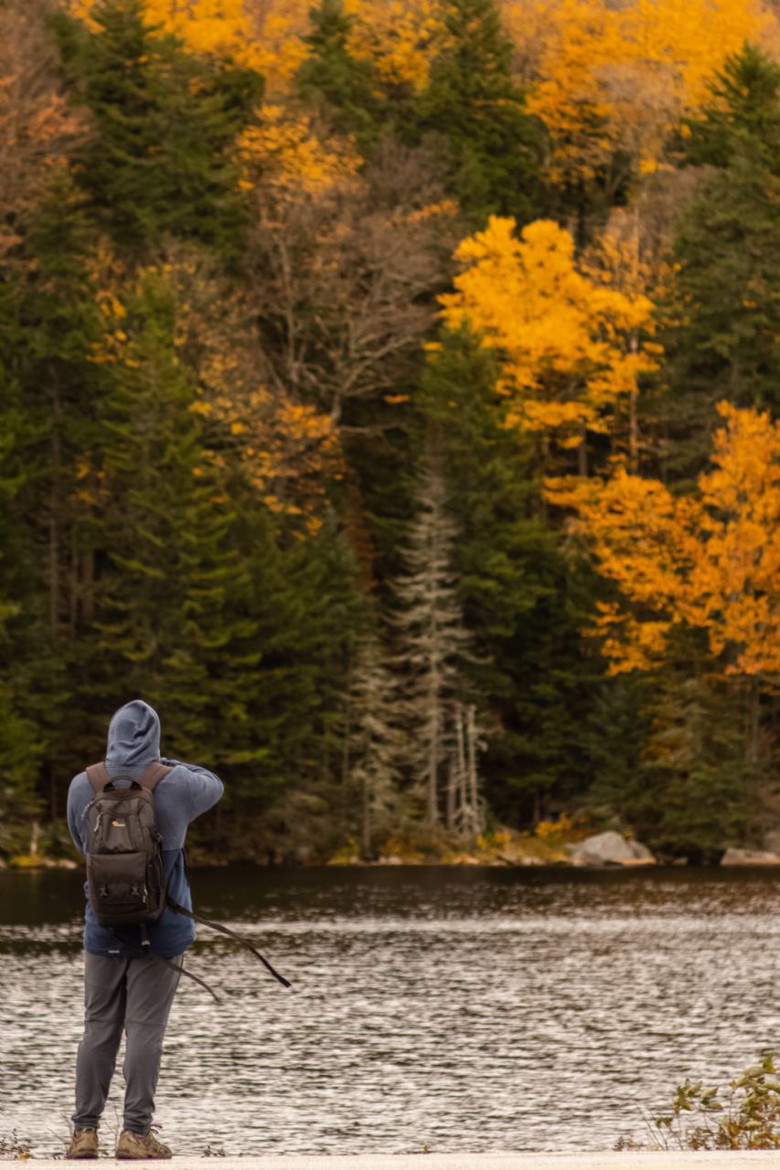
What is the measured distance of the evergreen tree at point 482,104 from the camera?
77062 mm

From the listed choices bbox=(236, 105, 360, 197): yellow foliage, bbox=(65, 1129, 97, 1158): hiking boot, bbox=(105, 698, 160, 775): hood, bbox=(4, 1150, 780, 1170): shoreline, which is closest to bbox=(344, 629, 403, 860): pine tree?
bbox=(236, 105, 360, 197): yellow foliage

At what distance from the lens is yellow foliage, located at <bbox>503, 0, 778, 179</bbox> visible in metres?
77.9

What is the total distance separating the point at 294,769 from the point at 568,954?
85.1 feet

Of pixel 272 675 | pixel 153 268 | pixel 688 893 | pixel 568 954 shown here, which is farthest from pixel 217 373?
pixel 568 954

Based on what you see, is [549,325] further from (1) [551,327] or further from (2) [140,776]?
(2) [140,776]

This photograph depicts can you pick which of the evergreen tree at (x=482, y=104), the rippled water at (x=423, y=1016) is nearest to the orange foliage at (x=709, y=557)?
the rippled water at (x=423, y=1016)

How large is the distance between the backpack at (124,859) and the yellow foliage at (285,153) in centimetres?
6067

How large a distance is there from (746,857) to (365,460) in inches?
713

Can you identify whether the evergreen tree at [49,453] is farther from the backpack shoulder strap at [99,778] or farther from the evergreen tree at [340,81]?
the backpack shoulder strap at [99,778]

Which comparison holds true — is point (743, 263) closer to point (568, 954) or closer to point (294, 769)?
point (294, 769)

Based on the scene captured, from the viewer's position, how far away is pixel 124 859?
1060cm

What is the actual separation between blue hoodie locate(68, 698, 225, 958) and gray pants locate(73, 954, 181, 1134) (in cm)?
11

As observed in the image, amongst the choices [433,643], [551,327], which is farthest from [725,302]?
[433,643]

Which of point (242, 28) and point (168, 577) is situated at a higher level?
point (242, 28)
